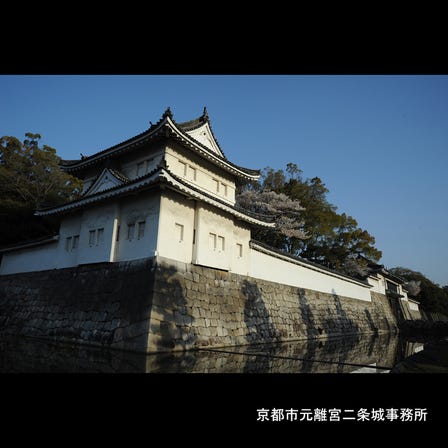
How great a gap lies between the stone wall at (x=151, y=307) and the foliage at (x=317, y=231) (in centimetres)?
857

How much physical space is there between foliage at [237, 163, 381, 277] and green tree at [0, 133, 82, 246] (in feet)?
40.7

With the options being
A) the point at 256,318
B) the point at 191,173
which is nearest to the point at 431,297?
the point at 256,318

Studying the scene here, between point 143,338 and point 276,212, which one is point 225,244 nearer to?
point 143,338

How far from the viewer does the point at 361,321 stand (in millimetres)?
20844

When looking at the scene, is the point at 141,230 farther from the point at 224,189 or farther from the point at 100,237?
the point at 224,189

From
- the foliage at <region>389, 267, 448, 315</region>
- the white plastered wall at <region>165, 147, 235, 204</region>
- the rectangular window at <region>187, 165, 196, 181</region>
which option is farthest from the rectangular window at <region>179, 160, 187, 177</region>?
the foliage at <region>389, 267, 448, 315</region>

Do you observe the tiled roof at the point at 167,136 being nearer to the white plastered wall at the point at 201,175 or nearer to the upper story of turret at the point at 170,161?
the upper story of turret at the point at 170,161

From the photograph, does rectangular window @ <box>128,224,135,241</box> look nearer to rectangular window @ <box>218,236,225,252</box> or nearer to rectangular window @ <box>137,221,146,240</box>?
rectangular window @ <box>137,221,146,240</box>

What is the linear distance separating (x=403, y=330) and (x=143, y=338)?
2534cm

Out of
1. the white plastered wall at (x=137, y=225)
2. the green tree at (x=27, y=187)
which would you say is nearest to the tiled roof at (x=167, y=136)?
the white plastered wall at (x=137, y=225)

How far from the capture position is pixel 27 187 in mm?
20297

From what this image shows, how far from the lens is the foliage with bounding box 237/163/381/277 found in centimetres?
2358
